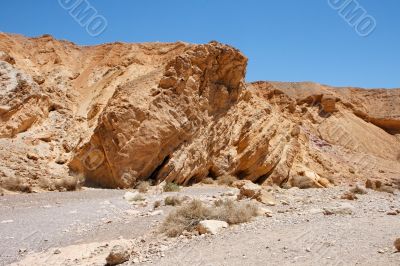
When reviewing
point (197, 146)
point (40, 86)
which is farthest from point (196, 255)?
point (40, 86)

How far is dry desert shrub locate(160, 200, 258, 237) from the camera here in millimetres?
7294

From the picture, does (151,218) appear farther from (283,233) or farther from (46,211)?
(283,233)

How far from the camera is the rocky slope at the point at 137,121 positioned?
1543 cm

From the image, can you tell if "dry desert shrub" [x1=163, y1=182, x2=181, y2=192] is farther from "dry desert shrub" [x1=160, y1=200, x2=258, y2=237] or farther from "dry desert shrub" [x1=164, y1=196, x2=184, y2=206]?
"dry desert shrub" [x1=160, y1=200, x2=258, y2=237]

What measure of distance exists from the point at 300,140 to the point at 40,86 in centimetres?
1465

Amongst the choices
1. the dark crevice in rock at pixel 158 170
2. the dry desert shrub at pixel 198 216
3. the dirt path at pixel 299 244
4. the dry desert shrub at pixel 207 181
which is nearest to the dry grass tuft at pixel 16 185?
the dark crevice in rock at pixel 158 170

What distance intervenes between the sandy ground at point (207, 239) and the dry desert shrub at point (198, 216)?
0.25 metres

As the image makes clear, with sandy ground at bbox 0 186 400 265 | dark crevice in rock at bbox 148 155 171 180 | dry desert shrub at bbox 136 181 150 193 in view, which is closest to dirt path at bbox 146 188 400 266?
sandy ground at bbox 0 186 400 265

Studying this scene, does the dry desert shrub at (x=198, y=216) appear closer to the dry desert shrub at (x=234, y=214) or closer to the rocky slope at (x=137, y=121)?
the dry desert shrub at (x=234, y=214)

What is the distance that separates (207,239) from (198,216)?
1173 millimetres

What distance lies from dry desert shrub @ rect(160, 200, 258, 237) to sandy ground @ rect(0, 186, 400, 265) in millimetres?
248

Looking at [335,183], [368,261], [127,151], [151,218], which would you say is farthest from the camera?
[335,183]

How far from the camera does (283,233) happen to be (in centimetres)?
656

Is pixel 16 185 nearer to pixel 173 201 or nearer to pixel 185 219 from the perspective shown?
pixel 173 201
